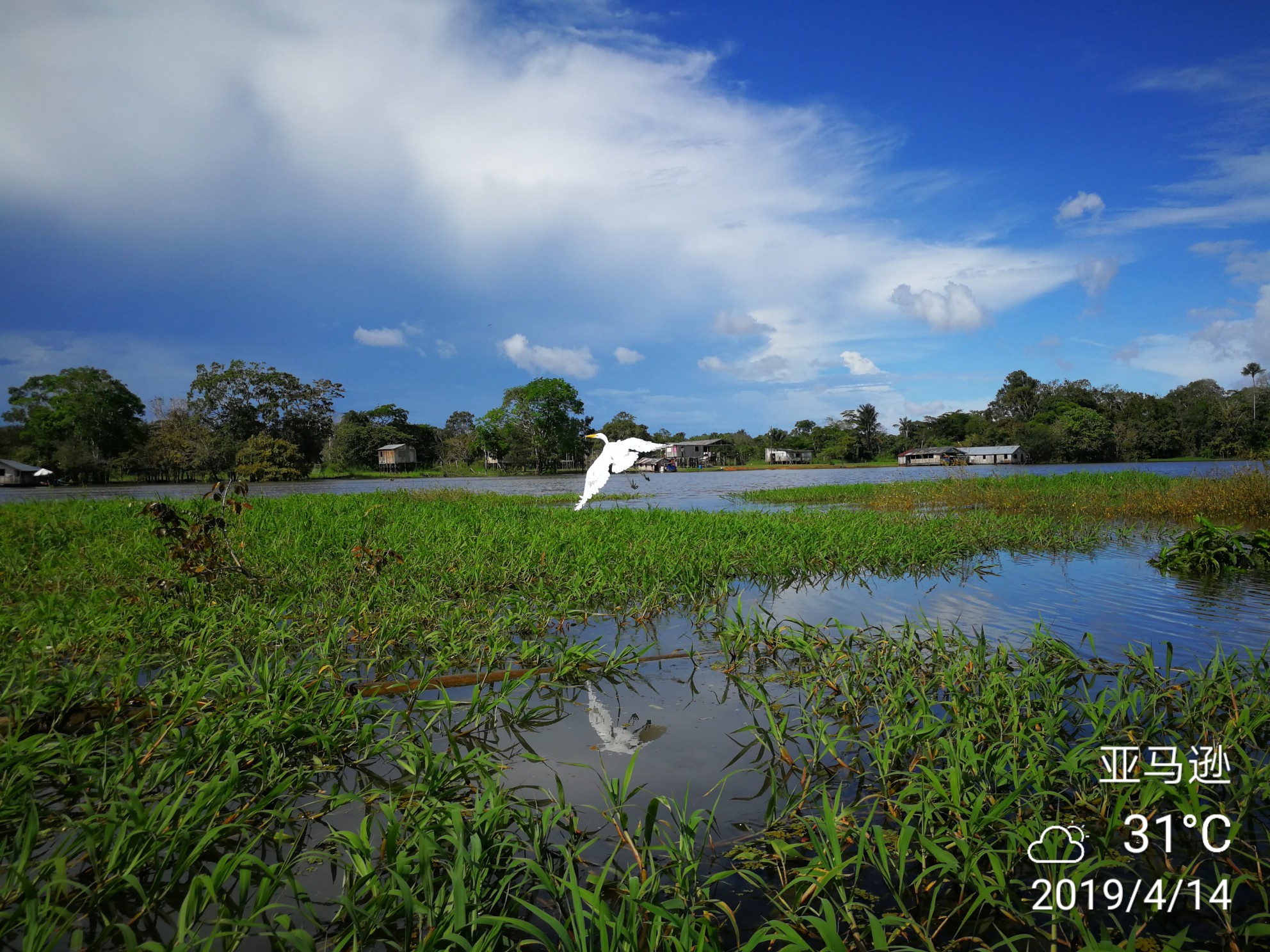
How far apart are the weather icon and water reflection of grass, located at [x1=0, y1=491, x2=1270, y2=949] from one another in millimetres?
95

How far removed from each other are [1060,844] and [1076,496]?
17702 millimetres

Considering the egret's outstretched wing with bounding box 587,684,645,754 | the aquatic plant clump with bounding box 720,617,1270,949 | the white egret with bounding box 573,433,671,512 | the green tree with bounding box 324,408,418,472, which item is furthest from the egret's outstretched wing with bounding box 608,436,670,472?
the green tree with bounding box 324,408,418,472

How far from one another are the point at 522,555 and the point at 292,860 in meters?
5.36

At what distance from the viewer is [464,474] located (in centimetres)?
5712

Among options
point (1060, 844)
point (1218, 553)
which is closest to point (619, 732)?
point (1060, 844)

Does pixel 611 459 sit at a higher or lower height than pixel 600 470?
higher

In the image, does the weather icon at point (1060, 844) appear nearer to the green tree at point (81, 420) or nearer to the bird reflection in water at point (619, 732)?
the bird reflection in water at point (619, 732)

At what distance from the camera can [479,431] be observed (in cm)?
6322

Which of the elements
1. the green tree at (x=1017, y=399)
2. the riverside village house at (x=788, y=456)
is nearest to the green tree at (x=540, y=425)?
the riverside village house at (x=788, y=456)

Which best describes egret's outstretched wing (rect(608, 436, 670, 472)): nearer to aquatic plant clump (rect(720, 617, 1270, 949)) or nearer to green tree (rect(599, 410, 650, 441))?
aquatic plant clump (rect(720, 617, 1270, 949))

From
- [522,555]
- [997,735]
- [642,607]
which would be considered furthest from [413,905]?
[522,555]

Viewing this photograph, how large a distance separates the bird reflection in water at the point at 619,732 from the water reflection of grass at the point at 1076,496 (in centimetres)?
1166

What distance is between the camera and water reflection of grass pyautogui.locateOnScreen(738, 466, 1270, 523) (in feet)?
45.5

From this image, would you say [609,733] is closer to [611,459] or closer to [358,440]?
[611,459]
